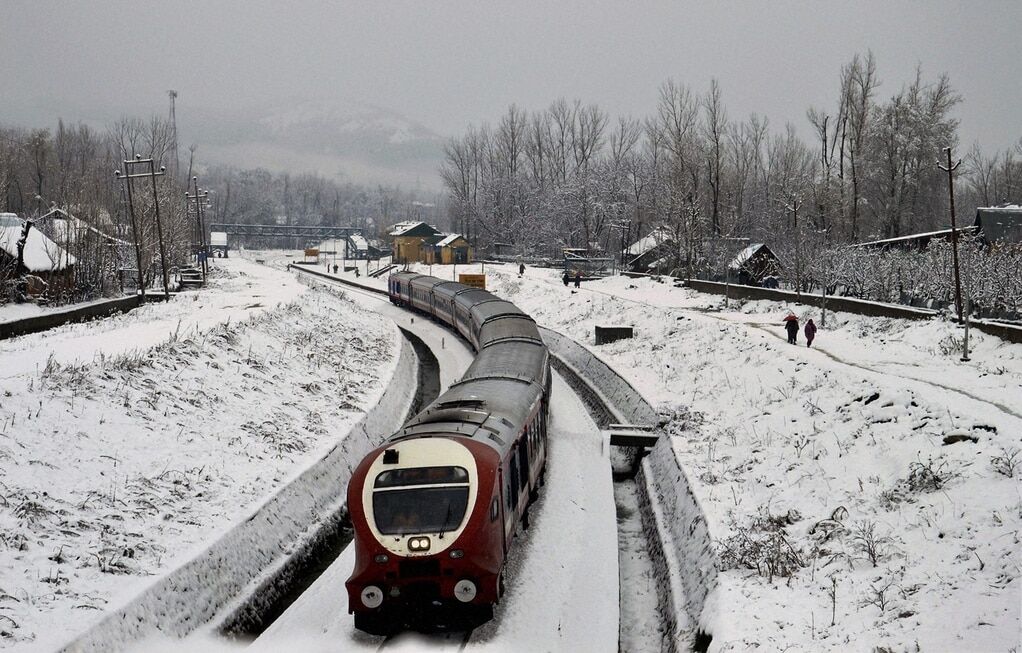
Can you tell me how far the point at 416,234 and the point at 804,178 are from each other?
4770 cm

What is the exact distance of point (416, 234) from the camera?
10069 centimetres

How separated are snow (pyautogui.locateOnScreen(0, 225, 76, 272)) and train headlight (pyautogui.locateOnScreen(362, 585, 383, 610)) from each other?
37.6 meters

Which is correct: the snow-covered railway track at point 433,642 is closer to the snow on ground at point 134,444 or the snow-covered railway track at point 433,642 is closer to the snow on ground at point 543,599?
the snow on ground at point 543,599

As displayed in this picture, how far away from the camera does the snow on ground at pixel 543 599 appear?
41.3 feet

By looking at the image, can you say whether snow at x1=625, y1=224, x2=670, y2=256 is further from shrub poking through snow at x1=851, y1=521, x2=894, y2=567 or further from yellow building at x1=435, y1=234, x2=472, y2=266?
shrub poking through snow at x1=851, y1=521, x2=894, y2=567

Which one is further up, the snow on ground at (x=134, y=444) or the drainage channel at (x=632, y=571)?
the snow on ground at (x=134, y=444)

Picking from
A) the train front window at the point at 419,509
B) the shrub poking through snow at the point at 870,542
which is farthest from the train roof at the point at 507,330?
the shrub poking through snow at the point at 870,542

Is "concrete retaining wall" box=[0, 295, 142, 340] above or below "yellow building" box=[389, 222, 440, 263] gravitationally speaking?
below

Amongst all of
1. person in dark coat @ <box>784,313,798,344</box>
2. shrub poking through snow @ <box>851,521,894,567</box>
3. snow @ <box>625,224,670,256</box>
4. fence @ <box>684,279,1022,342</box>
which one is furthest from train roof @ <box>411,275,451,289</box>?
shrub poking through snow @ <box>851,521,894,567</box>

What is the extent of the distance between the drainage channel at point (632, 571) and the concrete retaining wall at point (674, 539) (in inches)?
6.9

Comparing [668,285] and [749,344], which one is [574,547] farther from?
[668,285]

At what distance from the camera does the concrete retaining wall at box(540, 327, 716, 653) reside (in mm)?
13609

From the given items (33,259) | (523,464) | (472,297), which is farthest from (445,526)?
(33,259)

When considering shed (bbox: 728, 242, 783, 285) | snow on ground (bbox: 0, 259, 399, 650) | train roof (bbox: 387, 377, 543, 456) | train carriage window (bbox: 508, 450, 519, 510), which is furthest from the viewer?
shed (bbox: 728, 242, 783, 285)
